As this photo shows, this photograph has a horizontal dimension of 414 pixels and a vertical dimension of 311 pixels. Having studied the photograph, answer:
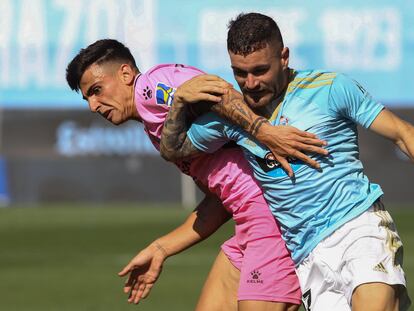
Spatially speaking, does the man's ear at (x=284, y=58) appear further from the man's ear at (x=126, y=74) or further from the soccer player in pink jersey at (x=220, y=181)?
the man's ear at (x=126, y=74)

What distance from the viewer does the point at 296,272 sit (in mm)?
6461

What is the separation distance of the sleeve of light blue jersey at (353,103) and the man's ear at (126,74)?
1.24 metres

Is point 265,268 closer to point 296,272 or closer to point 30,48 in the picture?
point 296,272

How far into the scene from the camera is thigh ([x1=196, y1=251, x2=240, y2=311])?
695 cm

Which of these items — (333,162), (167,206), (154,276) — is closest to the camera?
(333,162)

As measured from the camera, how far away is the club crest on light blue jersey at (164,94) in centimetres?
648

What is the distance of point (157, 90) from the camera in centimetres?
654

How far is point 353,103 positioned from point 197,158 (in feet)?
3.55

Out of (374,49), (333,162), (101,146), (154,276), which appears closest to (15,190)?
(101,146)

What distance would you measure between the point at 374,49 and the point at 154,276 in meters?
14.7

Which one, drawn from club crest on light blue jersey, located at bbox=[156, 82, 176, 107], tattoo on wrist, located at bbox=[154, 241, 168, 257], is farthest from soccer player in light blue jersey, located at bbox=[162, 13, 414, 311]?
tattoo on wrist, located at bbox=[154, 241, 168, 257]

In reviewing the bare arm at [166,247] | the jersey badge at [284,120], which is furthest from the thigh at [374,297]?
the bare arm at [166,247]

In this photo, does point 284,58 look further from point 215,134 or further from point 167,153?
point 167,153

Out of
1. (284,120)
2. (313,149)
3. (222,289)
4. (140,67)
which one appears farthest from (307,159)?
(140,67)
